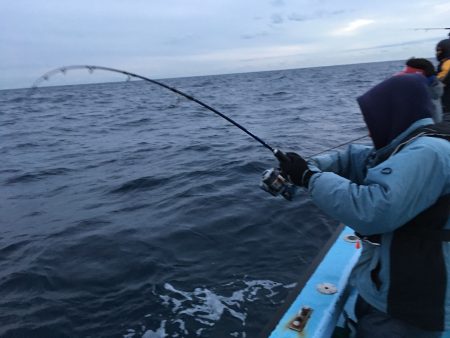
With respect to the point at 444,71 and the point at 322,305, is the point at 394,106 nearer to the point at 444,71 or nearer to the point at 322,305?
the point at 322,305

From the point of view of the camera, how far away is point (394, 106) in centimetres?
195

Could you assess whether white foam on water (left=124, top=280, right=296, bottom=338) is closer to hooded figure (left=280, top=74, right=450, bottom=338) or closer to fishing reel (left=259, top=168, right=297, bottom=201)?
fishing reel (left=259, top=168, right=297, bottom=201)

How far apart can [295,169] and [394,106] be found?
0.60 meters

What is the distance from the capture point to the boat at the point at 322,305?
2629 millimetres

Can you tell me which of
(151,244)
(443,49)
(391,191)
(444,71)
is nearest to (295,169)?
(391,191)

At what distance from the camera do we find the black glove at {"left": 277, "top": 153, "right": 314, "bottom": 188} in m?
2.12

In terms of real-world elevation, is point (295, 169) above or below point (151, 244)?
above

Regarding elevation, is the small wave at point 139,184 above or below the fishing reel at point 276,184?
below

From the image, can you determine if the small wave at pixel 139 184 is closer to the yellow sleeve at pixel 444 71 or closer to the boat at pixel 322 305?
the boat at pixel 322 305

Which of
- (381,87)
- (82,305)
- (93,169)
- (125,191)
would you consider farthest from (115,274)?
(93,169)

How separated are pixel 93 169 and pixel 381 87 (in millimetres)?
9504

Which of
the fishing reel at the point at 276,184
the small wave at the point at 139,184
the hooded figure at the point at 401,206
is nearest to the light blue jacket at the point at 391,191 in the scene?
the hooded figure at the point at 401,206

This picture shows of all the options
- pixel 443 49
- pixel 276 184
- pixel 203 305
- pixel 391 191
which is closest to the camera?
pixel 391 191

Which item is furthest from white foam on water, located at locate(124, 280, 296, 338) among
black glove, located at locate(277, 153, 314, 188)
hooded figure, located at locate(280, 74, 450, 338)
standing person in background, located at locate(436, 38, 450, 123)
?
standing person in background, located at locate(436, 38, 450, 123)
